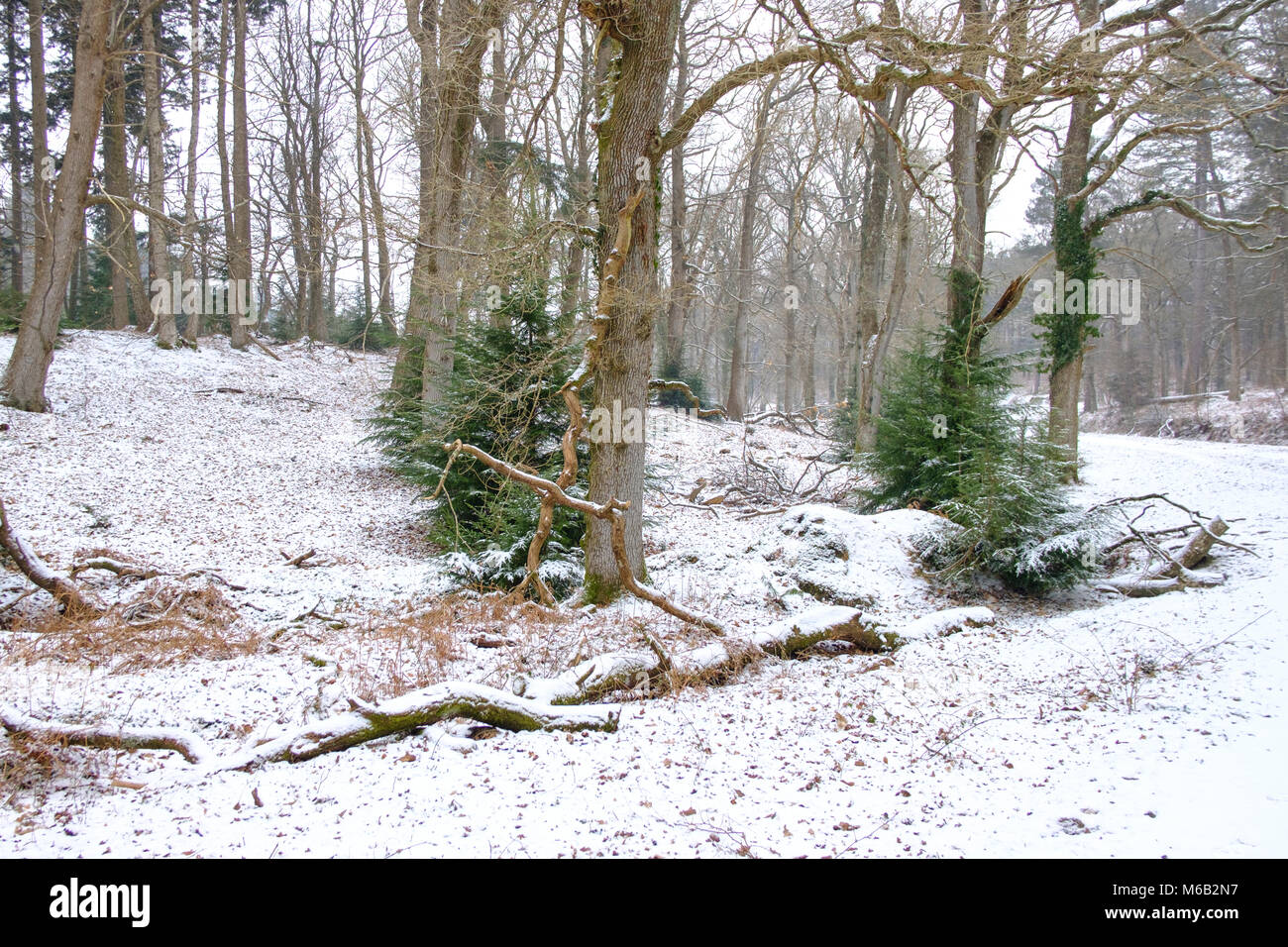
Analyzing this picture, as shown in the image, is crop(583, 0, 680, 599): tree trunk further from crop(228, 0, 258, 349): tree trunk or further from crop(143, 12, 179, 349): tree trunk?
crop(228, 0, 258, 349): tree trunk

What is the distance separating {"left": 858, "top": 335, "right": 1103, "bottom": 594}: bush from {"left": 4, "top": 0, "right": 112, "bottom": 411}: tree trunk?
14.0 metres

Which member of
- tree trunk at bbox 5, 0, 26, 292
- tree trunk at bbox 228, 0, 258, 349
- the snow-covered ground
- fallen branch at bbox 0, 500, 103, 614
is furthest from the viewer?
tree trunk at bbox 5, 0, 26, 292

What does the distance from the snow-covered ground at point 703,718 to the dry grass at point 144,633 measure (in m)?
0.07

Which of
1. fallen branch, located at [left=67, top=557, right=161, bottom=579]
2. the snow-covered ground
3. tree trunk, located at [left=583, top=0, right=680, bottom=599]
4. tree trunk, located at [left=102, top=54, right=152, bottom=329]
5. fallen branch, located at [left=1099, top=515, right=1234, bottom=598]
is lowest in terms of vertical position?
the snow-covered ground

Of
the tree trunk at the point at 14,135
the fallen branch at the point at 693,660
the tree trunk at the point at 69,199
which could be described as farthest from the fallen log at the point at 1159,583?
the tree trunk at the point at 14,135

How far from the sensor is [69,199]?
37.4 feet

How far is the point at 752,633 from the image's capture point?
223 inches

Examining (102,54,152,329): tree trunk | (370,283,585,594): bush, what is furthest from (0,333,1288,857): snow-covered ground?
(102,54,152,329): tree trunk

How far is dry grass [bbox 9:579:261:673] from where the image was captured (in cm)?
486

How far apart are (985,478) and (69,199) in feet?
49.0

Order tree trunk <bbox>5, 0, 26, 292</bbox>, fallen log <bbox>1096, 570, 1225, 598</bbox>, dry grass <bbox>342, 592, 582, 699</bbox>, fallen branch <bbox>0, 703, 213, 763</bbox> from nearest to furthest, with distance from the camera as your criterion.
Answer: fallen branch <bbox>0, 703, 213, 763</bbox>, dry grass <bbox>342, 592, 582, 699</bbox>, fallen log <bbox>1096, 570, 1225, 598</bbox>, tree trunk <bbox>5, 0, 26, 292</bbox>

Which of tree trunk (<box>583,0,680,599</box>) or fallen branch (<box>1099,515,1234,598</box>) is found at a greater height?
tree trunk (<box>583,0,680,599</box>)

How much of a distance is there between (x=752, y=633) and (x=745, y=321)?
18.8 metres
